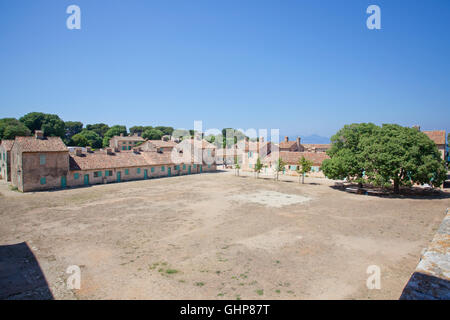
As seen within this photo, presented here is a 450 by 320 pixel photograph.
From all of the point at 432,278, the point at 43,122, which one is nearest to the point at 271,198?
the point at 432,278

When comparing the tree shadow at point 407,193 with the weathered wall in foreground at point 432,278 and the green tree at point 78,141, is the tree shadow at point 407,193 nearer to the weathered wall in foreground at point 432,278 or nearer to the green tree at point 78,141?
the weathered wall in foreground at point 432,278

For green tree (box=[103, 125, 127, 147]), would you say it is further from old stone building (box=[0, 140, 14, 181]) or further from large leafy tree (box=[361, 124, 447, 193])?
large leafy tree (box=[361, 124, 447, 193])

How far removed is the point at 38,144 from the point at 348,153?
40208 mm

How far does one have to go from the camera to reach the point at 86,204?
27.0 m

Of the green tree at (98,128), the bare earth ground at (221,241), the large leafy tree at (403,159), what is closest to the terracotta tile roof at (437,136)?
the large leafy tree at (403,159)

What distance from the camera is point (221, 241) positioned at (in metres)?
17.2

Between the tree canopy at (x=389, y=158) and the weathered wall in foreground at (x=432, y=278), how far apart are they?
25.8m

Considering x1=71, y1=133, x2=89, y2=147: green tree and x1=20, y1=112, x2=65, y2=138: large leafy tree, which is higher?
x1=20, y1=112, x2=65, y2=138: large leafy tree

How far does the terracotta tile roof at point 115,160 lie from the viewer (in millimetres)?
39122

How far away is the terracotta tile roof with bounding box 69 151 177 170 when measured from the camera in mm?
39122

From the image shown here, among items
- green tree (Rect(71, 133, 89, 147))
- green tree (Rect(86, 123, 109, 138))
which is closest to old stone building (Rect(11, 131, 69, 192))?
green tree (Rect(71, 133, 89, 147))

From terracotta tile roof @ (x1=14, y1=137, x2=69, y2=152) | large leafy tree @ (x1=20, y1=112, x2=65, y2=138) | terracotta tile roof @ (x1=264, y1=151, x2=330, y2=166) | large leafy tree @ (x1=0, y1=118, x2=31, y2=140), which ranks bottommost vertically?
terracotta tile roof @ (x1=264, y1=151, x2=330, y2=166)

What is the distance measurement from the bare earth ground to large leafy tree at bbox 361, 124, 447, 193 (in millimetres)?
2611

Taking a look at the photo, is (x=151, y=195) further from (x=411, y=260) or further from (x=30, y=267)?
(x=411, y=260)
